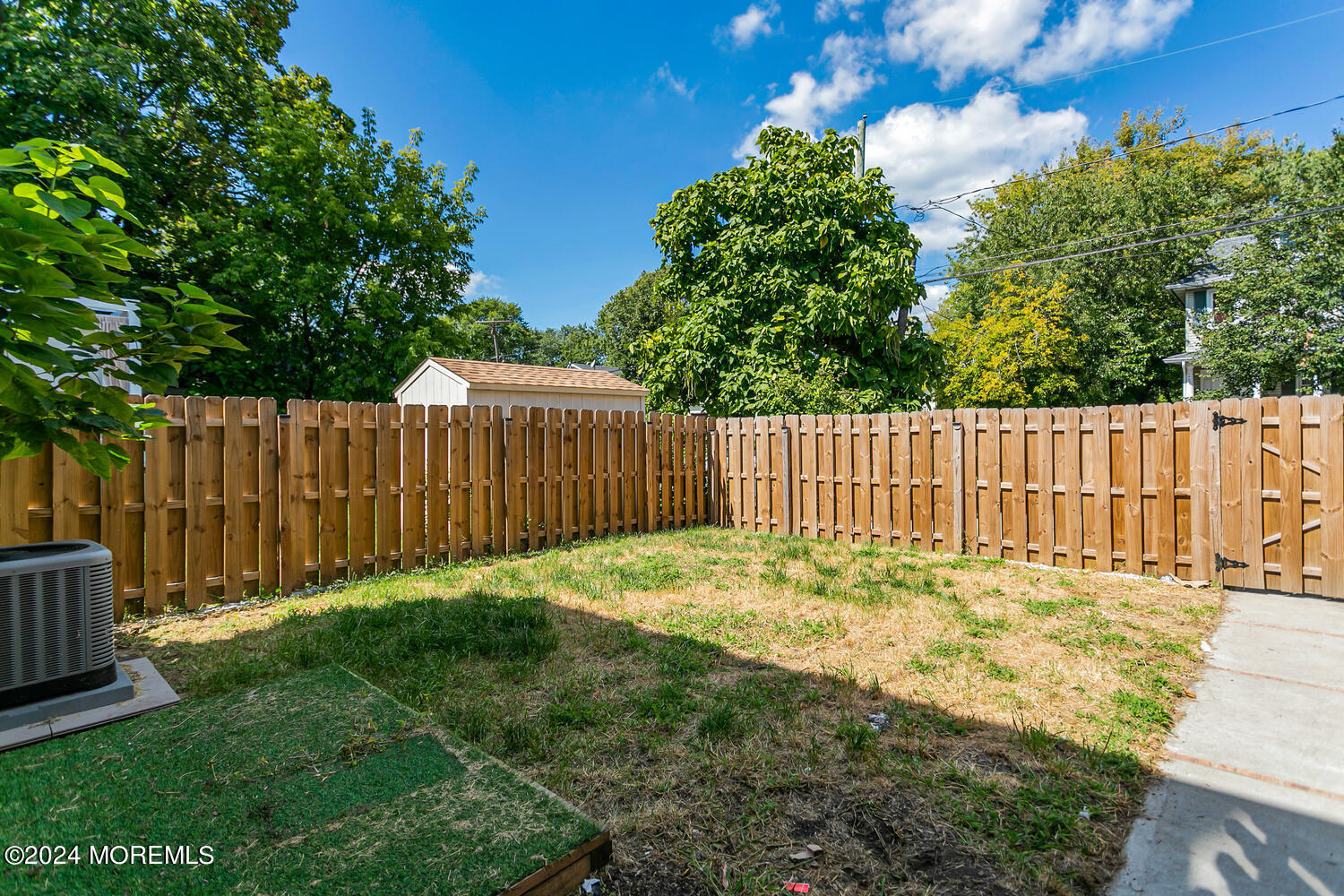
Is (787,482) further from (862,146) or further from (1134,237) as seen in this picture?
(1134,237)

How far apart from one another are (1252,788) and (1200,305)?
25.9 meters

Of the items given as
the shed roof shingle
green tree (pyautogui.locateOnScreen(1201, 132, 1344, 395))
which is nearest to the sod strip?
the shed roof shingle

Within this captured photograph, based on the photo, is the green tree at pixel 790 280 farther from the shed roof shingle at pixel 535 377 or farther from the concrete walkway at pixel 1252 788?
the concrete walkway at pixel 1252 788

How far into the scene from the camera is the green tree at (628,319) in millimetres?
40000

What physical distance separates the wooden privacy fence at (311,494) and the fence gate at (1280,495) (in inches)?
241

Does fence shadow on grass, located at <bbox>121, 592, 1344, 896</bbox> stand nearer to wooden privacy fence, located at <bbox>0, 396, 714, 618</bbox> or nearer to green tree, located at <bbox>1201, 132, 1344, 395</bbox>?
wooden privacy fence, located at <bbox>0, 396, 714, 618</bbox>

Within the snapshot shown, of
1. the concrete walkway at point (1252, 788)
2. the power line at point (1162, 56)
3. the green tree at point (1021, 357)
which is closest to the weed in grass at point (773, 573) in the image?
the concrete walkway at point (1252, 788)

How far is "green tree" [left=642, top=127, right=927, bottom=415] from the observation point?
11148 mm

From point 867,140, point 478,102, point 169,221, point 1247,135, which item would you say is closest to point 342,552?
point 867,140

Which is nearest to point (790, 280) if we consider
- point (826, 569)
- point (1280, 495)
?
point (826, 569)

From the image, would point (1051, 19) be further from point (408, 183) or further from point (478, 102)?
point (408, 183)

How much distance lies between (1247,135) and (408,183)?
113 feet

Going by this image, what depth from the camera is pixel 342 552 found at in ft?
17.5

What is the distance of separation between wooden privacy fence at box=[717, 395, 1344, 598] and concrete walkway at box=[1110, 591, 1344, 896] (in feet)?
5.34
